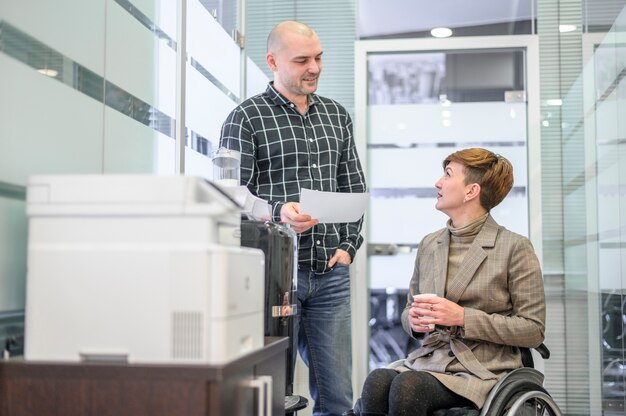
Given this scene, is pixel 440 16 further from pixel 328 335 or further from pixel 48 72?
pixel 48 72

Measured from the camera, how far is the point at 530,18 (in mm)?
4324

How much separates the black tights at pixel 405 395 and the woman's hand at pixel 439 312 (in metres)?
0.17

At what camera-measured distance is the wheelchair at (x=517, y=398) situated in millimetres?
2244

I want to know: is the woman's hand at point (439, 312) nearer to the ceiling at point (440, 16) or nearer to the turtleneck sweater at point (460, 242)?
the turtleneck sweater at point (460, 242)

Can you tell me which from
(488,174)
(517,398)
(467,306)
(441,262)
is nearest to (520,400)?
(517,398)

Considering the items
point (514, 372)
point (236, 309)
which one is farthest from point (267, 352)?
point (514, 372)

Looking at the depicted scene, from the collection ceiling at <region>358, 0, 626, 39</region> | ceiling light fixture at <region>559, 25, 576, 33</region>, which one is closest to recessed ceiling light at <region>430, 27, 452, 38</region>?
ceiling at <region>358, 0, 626, 39</region>

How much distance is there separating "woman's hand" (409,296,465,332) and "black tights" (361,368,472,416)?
0.17 m

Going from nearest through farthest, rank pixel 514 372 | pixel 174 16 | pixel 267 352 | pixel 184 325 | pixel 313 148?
pixel 184 325 → pixel 267 352 → pixel 514 372 → pixel 174 16 → pixel 313 148

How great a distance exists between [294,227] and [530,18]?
2.23 metres

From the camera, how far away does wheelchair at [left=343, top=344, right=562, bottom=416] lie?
2.24m

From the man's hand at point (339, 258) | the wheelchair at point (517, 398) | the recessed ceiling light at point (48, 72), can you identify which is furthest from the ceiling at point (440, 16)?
the recessed ceiling light at point (48, 72)

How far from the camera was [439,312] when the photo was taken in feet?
8.30

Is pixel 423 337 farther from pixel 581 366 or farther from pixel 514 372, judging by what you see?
pixel 581 366
